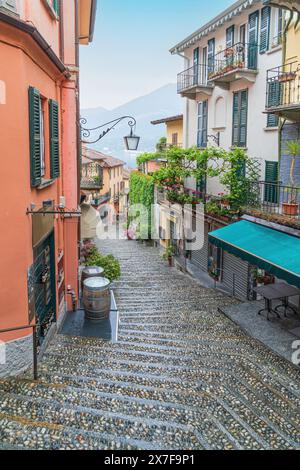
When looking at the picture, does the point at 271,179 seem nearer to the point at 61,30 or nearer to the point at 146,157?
the point at 61,30

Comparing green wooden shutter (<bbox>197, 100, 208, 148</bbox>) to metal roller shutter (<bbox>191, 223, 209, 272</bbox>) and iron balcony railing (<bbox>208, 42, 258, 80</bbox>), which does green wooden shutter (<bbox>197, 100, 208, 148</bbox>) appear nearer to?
iron balcony railing (<bbox>208, 42, 258, 80</bbox>)

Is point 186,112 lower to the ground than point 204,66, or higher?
lower

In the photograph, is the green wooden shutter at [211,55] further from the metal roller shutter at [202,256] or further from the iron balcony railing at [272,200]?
the metal roller shutter at [202,256]

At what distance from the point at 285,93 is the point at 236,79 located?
14.2 feet

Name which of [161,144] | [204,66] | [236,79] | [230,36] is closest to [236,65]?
[236,79]

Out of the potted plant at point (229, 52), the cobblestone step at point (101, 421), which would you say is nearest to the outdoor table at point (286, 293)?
the cobblestone step at point (101, 421)

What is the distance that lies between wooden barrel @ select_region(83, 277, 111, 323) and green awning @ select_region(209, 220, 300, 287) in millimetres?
4336

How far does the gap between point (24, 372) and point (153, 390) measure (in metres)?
2.60

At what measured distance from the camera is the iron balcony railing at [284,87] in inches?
519

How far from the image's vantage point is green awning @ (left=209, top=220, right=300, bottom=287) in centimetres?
1033

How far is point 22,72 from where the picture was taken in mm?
7512

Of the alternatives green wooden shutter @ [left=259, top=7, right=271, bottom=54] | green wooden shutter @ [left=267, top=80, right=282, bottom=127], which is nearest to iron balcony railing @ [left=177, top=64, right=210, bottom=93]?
green wooden shutter @ [left=259, top=7, right=271, bottom=54]

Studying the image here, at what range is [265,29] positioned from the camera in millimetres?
15922
